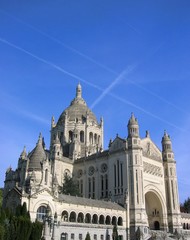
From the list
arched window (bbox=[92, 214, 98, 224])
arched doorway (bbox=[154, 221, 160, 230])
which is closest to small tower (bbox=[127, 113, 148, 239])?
arched window (bbox=[92, 214, 98, 224])

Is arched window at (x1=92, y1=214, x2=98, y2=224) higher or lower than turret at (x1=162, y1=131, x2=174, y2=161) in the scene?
lower

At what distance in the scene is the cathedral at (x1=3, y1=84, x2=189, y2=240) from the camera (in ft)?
177

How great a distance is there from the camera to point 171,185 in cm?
7981

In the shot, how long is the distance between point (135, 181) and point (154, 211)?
14.4 m

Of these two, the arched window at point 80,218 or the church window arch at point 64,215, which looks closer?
the church window arch at point 64,215

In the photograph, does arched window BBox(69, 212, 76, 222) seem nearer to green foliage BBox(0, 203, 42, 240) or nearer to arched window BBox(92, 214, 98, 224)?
arched window BBox(92, 214, 98, 224)

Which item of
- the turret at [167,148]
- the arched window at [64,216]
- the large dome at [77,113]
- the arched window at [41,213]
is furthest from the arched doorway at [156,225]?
the arched window at [41,213]

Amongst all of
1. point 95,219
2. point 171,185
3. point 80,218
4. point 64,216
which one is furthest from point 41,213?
point 171,185

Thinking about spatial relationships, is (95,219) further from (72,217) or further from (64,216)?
(64,216)

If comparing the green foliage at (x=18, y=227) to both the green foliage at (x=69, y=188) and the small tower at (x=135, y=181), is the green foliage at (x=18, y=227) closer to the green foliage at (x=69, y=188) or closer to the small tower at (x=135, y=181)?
the green foliage at (x=69, y=188)

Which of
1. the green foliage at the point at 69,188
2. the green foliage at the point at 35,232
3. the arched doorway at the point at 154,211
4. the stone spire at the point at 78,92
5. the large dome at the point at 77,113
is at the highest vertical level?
the stone spire at the point at 78,92

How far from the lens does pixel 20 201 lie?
51156mm

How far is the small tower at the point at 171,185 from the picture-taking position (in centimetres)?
7612

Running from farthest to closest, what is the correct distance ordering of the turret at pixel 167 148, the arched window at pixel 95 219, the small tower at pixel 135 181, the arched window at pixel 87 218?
the turret at pixel 167 148 < the small tower at pixel 135 181 < the arched window at pixel 95 219 < the arched window at pixel 87 218
